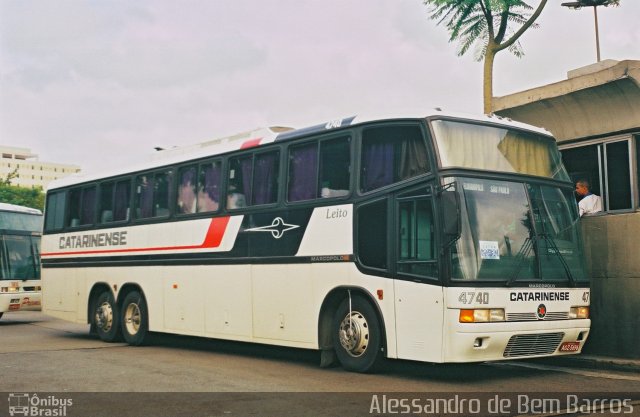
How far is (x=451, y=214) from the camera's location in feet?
31.8


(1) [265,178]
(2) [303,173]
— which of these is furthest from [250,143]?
(2) [303,173]

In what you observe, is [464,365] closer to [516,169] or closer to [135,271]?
[516,169]

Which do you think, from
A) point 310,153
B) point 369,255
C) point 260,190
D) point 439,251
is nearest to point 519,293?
point 439,251

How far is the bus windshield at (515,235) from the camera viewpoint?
9914mm

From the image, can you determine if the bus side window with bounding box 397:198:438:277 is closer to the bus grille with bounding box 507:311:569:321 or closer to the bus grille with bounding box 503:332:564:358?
the bus grille with bounding box 507:311:569:321

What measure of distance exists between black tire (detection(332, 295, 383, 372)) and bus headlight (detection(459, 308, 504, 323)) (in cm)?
134

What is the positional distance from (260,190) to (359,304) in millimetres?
2890

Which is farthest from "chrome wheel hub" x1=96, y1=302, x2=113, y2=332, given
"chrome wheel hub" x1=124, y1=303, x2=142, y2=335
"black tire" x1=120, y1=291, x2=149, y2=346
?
"chrome wheel hub" x1=124, y1=303, x2=142, y2=335

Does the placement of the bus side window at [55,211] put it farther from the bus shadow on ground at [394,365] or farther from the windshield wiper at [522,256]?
the windshield wiper at [522,256]

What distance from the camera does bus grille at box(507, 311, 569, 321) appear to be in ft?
32.9

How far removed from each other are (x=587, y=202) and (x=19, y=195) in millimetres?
Answer: 66835

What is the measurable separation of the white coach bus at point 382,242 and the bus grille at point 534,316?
23 millimetres

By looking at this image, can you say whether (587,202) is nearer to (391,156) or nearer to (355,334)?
(391,156)

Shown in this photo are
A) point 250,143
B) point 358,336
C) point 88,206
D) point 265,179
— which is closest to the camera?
point 358,336
